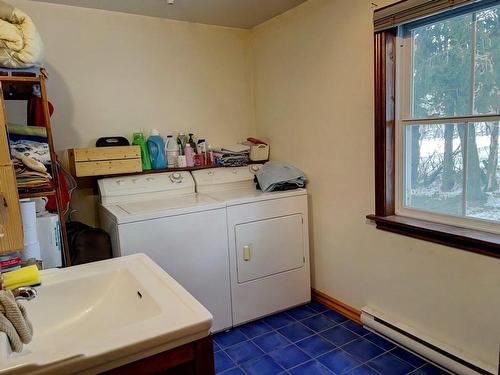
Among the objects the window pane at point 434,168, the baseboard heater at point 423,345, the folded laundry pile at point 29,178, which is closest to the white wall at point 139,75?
the folded laundry pile at point 29,178

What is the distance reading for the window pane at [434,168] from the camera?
1.89 m

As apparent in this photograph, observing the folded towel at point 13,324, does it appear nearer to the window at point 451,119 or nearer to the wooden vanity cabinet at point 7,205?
the wooden vanity cabinet at point 7,205

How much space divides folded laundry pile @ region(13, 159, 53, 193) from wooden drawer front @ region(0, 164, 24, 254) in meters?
0.71

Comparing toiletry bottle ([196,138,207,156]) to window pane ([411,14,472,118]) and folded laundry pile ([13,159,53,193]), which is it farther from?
window pane ([411,14,472,118])

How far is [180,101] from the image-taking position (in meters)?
2.94

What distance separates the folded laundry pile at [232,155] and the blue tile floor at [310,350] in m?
1.22

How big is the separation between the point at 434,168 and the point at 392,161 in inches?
9.2

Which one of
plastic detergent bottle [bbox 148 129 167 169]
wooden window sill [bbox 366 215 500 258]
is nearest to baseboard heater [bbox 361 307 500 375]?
wooden window sill [bbox 366 215 500 258]

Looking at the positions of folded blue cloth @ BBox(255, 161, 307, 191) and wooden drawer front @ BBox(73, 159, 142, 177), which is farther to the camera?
folded blue cloth @ BBox(255, 161, 307, 191)

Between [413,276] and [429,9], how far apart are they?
1.41 m

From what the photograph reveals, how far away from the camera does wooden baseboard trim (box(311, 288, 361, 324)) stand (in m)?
2.50

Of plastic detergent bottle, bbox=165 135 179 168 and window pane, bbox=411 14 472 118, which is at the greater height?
window pane, bbox=411 14 472 118

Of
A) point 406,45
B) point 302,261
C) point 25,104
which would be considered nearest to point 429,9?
point 406,45

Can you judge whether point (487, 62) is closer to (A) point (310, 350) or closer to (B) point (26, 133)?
(A) point (310, 350)
